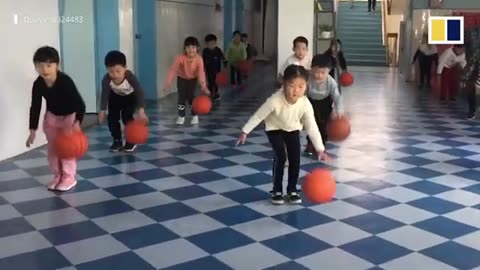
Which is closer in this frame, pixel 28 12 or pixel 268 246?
pixel 268 246

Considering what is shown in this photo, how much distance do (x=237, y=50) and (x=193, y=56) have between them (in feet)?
16.6


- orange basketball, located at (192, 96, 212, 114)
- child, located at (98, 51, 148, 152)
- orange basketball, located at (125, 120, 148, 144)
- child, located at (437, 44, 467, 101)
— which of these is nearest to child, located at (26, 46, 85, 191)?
child, located at (98, 51, 148, 152)

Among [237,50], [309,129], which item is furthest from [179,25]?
[309,129]

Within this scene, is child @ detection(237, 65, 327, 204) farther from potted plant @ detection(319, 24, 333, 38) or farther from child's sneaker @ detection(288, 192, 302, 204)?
potted plant @ detection(319, 24, 333, 38)

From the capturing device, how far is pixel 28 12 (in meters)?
6.25

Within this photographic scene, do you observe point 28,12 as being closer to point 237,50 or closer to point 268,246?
point 268,246

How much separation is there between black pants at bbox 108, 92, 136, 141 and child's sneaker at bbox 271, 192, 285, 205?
231 centimetres

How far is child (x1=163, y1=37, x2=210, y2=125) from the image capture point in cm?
791

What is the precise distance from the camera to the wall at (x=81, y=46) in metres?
8.34

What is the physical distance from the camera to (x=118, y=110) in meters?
6.45

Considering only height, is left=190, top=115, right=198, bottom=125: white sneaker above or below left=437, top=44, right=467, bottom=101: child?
below

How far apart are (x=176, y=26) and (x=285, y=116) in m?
7.82

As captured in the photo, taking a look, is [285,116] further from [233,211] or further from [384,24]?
[384,24]

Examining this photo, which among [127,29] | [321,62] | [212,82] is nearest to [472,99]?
[212,82]
